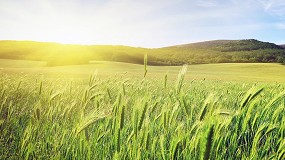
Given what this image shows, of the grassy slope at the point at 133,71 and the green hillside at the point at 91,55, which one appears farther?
the green hillside at the point at 91,55

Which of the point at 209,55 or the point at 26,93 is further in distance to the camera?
the point at 209,55

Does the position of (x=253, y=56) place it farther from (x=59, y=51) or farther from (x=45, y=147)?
(x=45, y=147)

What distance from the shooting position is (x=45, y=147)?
2.56m

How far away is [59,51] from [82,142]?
3938 centimetres

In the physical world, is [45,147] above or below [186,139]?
below

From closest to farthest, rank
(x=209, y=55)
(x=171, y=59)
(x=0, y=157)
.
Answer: (x=0, y=157) < (x=171, y=59) < (x=209, y=55)

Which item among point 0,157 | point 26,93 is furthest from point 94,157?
point 26,93

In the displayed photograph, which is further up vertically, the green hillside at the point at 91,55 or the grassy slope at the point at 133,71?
the green hillside at the point at 91,55

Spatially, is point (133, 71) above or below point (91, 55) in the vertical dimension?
below

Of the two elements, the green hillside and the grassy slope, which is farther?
the green hillside

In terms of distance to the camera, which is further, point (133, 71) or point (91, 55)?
point (91, 55)

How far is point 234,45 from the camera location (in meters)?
105

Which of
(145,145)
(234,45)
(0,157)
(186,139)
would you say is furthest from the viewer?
(234,45)

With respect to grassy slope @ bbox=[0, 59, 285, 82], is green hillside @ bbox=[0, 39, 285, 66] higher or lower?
higher
